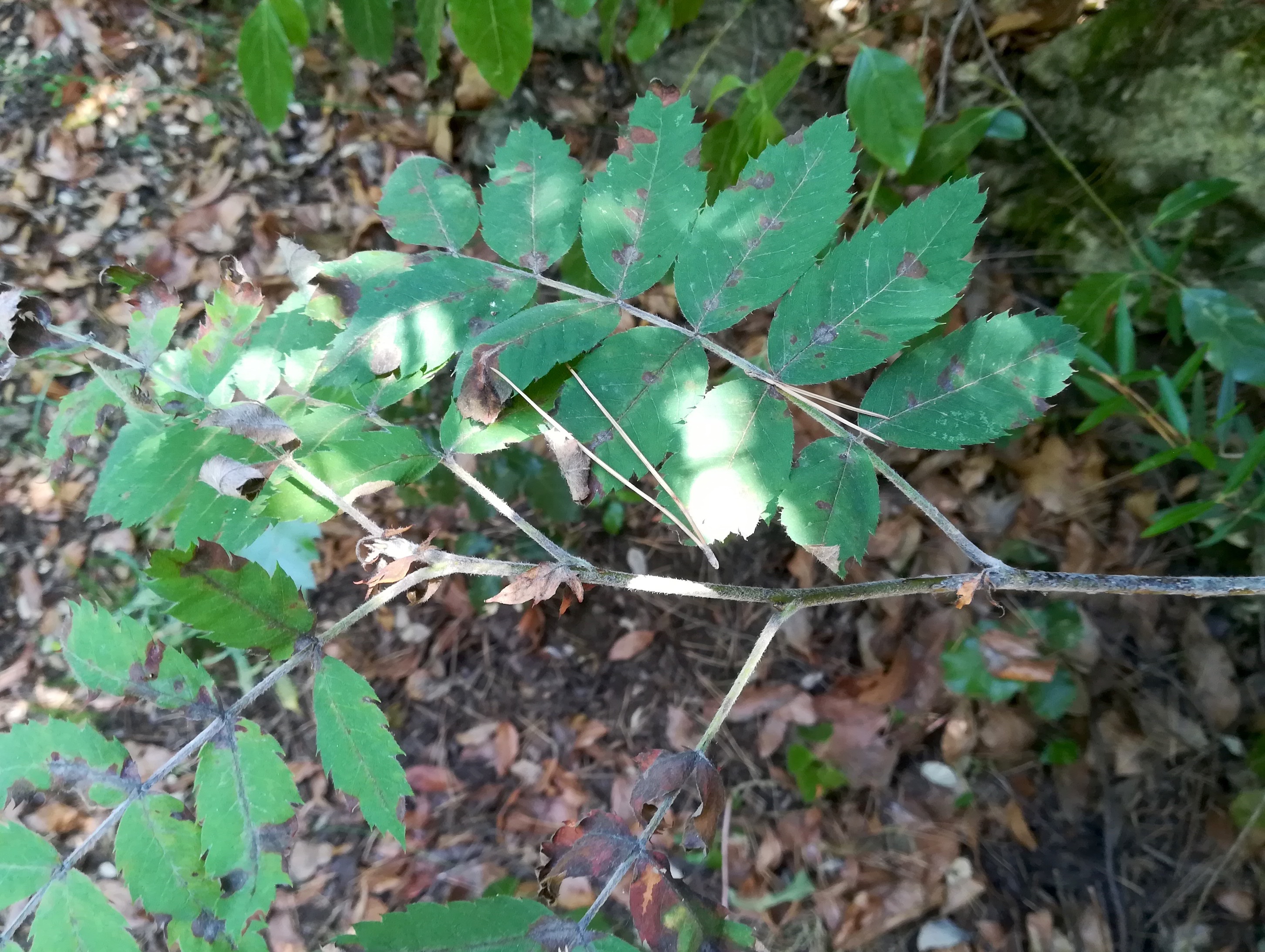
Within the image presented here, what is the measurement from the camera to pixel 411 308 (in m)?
0.95

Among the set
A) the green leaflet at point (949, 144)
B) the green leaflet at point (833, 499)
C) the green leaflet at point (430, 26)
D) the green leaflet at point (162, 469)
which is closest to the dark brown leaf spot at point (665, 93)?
the green leaflet at point (833, 499)

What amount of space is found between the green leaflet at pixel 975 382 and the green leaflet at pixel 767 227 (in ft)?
0.61

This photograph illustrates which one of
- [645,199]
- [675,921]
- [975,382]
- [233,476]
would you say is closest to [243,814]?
[233,476]

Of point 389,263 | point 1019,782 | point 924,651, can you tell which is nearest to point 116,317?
point 389,263

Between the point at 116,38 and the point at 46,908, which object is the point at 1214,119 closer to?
the point at 46,908

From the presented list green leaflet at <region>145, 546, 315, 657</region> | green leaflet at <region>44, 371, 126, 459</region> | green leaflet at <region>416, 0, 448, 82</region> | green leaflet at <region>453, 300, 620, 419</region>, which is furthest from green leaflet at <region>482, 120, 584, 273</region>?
green leaflet at <region>416, 0, 448, 82</region>

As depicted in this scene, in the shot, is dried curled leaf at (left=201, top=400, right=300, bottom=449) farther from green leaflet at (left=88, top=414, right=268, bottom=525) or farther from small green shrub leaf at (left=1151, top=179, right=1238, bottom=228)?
small green shrub leaf at (left=1151, top=179, right=1238, bottom=228)

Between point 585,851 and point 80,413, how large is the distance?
3.34 ft

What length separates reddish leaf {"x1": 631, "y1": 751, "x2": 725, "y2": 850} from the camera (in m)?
0.82

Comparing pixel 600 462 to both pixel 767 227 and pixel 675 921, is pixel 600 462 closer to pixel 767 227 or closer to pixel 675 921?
pixel 767 227

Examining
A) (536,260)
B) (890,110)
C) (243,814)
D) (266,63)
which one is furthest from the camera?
(266,63)

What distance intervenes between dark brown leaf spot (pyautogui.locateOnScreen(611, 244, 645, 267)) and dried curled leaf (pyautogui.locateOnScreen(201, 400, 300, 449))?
17.8 inches

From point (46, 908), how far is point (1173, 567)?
2385mm

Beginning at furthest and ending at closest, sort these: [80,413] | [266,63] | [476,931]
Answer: [266,63]
[80,413]
[476,931]
